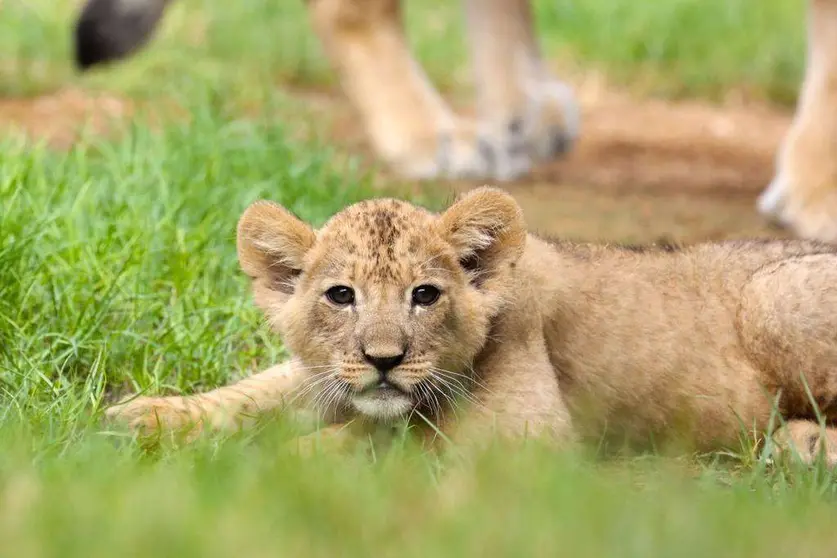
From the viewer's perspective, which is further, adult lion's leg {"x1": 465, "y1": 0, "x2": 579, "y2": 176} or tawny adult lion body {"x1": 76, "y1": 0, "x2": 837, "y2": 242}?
adult lion's leg {"x1": 465, "y1": 0, "x2": 579, "y2": 176}

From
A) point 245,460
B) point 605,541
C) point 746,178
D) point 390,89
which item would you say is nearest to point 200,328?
point 245,460

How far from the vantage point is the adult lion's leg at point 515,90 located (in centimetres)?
558

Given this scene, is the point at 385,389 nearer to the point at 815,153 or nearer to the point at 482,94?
the point at 815,153

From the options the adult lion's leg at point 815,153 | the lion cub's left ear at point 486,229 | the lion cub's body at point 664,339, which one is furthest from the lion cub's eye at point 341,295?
the adult lion's leg at point 815,153

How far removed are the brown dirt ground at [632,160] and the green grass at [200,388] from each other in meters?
0.29

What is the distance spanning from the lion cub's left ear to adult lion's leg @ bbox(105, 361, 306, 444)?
42 centimetres

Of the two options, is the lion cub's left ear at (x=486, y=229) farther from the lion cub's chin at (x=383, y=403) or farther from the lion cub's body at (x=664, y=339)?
the lion cub's chin at (x=383, y=403)

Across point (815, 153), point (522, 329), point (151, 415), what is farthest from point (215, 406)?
point (815, 153)

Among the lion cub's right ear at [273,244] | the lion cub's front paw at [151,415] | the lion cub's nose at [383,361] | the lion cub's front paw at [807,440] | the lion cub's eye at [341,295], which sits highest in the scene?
the lion cub's right ear at [273,244]

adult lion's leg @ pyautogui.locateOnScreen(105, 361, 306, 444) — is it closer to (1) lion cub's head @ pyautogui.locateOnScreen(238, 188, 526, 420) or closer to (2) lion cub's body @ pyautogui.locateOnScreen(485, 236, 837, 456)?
(1) lion cub's head @ pyautogui.locateOnScreen(238, 188, 526, 420)

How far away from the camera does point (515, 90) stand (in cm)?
560

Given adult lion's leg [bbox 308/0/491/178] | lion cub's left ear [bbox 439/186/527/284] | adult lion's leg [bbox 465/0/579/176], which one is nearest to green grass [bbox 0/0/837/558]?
adult lion's leg [bbox 308/0/491/178]

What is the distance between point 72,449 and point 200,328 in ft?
2.81

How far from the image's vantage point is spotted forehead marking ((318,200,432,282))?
276cm
